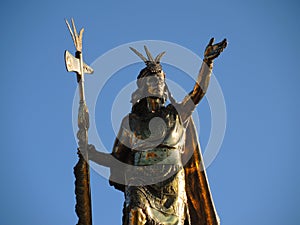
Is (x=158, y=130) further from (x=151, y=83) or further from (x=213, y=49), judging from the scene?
(x=213, y=49)

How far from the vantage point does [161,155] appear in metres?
20.1

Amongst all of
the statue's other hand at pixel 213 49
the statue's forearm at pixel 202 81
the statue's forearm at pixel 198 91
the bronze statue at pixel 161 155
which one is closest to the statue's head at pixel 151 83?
the bronze statue at pixel 161 155

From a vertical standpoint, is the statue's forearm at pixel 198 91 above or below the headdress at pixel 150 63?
below

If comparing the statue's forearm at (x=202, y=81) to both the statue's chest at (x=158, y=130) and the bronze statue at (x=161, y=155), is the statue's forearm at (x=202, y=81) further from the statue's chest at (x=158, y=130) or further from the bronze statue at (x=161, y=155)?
the statue's chest at (x=158, y=130)

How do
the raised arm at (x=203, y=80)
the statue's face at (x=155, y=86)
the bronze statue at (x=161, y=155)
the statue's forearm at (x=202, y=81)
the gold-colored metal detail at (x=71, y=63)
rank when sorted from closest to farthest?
the bronze statue at (x=161, y=155) < the gold-colored metal detail at (x=71, y=63) < the raised arm at (x=203, y=80) < the statue's forearm at (x=202, y=81) < the statue's face at (x=155, y=86)

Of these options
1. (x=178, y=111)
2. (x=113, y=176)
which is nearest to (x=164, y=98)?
(x=178, y=111)

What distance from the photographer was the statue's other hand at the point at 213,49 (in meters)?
20.2

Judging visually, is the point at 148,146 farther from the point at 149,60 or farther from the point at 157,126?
the point at 149,60

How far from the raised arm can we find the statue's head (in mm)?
554

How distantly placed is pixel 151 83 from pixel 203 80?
113 cm

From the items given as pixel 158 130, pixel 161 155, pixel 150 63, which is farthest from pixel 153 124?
pixel 150 63

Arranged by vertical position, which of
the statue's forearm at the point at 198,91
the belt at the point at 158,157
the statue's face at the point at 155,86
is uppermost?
the statue's face at the point at 155,86

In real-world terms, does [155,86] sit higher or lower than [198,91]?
higher

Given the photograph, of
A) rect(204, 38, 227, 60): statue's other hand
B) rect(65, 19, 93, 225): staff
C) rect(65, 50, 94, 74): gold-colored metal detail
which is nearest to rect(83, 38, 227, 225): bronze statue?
rect(204, 38, 227, 60): statue's other hand
